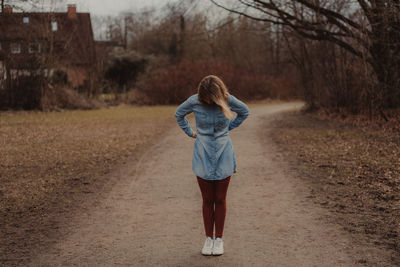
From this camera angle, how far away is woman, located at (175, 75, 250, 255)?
434cm

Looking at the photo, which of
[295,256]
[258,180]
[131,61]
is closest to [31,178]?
[258,180]

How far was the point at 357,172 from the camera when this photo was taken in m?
8.51

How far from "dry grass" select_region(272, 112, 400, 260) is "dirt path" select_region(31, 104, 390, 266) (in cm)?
31

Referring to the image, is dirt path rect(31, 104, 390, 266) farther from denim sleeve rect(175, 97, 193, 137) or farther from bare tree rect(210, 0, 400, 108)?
bare tree rect(210, 0, 400, 108)

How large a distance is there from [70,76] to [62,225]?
88.5 ft

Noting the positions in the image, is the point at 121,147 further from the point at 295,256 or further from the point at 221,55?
the point at 221,55

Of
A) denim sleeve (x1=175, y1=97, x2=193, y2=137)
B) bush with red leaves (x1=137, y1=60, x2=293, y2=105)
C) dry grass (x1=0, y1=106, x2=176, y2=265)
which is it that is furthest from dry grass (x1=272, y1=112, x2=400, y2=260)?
bush with red leaves (x1=137, y1=60, x2=293, y2=105)

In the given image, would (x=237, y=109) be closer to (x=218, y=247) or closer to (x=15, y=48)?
(x=218, y=247)

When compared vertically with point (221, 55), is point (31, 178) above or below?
below

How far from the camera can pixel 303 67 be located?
2395 cm

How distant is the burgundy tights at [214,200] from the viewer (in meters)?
4.46

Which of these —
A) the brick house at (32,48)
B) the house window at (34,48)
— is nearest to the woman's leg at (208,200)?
the brick house at (32,48)

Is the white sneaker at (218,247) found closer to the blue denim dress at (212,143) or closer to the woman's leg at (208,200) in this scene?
the woman's leg at (208,200)

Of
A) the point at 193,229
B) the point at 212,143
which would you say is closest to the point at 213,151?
the point at 212,143
